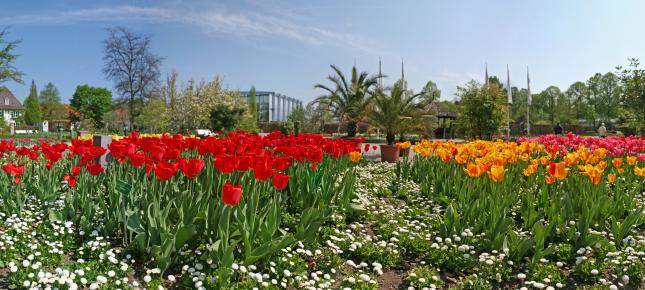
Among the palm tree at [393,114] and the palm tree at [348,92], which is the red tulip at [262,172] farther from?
the palm tree at [348,92]

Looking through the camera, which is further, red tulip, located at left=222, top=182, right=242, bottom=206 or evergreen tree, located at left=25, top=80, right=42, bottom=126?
evergreen tree, located at left=25, top=80, right=42, bottom=126

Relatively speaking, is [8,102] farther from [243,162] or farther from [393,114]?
[243,162]

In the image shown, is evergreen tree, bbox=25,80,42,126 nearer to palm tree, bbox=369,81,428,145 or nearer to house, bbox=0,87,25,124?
house, bbox=0,87,25,124

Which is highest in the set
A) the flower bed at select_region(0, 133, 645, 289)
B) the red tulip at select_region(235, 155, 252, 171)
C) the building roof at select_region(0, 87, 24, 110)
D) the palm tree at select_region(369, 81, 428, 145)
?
the building roof at select_region(0, 87, 24, 110)

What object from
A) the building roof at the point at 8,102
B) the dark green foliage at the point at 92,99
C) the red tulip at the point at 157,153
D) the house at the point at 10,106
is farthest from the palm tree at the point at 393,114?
the dark green foliage at the point at 92,99

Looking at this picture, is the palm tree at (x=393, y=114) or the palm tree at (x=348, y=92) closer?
the palm tree at (x=393, y=114)

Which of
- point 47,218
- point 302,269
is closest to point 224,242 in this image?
point 302,269

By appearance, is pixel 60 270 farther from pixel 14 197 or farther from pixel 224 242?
pixel 14 197

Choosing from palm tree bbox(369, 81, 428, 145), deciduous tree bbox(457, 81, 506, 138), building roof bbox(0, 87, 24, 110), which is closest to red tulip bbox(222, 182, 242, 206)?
palm tree bbox(369, 81, 428, 145)

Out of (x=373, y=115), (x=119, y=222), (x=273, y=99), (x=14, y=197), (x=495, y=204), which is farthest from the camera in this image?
(x=273, y=99)

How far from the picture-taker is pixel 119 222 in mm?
4398

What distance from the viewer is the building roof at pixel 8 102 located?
8206cm

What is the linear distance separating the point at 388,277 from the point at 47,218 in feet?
11.9

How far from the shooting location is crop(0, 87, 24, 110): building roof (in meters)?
82.1
